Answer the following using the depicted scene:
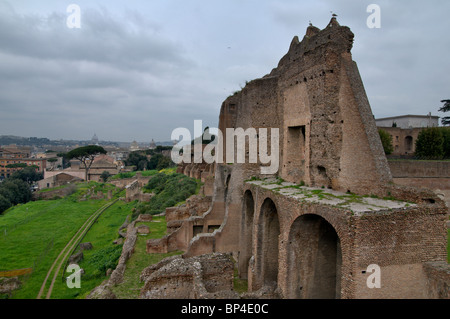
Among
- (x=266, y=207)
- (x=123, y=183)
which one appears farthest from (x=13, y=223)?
(x=266, y=207)

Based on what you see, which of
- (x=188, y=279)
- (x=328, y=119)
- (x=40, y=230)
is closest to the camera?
(x=328, y=119)

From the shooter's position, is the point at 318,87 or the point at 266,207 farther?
the point at 266,207

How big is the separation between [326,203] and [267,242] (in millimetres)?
3771

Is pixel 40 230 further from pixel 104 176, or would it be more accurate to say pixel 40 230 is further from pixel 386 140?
pixel 104 176

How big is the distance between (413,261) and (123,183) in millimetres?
51267

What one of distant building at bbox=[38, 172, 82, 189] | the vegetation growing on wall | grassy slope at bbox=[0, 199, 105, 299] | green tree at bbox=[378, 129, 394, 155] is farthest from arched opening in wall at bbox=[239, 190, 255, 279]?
distant building at bbox=[38, 172, 82, 189]

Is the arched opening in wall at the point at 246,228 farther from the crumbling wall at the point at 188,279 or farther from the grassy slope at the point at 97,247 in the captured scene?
the grassy slope at the point at 97,247

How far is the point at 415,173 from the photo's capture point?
1491 cm

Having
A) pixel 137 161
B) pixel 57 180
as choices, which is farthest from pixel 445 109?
pixel 137 161

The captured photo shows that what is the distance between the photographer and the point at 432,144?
20422mm

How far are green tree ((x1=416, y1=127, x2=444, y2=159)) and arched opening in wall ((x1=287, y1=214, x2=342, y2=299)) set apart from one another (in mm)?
16272

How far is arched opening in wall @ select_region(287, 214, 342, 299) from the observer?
8.44 metres

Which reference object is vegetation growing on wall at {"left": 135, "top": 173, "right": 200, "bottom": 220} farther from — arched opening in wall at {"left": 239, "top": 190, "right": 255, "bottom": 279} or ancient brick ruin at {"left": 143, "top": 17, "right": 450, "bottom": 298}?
arched opening in wall at {"left": 239, "top": 190, "right": 255, "bottom": 279}
